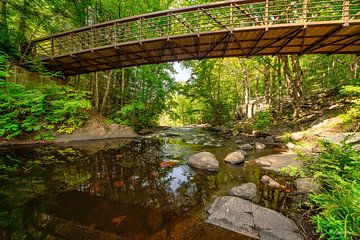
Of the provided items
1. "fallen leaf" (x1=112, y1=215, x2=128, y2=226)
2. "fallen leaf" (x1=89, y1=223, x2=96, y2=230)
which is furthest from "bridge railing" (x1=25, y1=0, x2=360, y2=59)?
"fallen leaf" (x1=89, y1=223, x2=96, y2=230)

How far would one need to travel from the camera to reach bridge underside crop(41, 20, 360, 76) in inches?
247

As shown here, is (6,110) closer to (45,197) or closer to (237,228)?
(45,197)

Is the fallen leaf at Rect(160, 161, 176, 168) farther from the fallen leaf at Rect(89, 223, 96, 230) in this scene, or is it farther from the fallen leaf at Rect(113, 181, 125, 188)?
the fallen leaf at Rect(89, 223, 96, 230)

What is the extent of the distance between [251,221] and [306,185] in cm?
214

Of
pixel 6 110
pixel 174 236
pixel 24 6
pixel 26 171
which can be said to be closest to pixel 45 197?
pixel 26 171

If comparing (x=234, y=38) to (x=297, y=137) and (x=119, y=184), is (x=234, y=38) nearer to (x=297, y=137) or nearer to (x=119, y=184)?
(x=297, y=137)

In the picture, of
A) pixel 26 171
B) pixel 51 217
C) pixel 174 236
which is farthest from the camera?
pixel 26 171

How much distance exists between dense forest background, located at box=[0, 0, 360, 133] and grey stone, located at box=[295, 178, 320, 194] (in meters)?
8.62

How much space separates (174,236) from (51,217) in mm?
2101

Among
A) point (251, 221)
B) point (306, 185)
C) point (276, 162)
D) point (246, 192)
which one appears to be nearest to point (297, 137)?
point (276, 162)

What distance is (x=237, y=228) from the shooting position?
2.50 metres

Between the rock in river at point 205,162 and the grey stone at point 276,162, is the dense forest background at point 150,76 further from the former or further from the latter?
the rock in river at point 205,162

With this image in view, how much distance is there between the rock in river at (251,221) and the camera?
2.34 m

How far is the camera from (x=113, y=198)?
3363 millimetres
